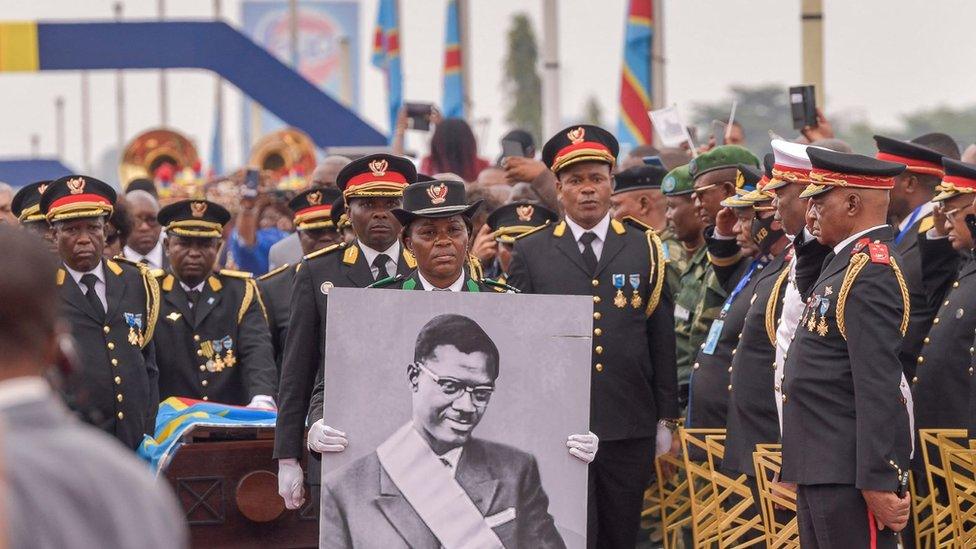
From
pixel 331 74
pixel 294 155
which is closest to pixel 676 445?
pixel 294 155

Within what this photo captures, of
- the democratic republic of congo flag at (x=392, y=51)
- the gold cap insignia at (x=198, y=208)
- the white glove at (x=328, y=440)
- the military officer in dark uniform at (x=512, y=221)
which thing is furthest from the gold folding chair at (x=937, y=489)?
the democratic republic of congo flag at (x=392, y=51)

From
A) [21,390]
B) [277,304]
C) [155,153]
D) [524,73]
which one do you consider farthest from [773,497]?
[524,73]

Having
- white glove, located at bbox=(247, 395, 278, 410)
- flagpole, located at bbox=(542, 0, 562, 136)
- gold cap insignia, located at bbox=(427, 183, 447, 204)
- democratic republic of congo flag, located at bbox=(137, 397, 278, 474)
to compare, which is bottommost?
democratic republic of congo flag, located at bbox=(137, 397, 278, 474)

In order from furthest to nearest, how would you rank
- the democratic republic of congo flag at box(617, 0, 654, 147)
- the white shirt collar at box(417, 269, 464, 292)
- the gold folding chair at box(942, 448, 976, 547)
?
the democratic republic of congo flag at box(617, 0, 654, 147) → the gold folding chair at box(942, 448, 976, 547) → the white shirt collar at box(417, 269, 464, 292)

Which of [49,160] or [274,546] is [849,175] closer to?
[274,546]

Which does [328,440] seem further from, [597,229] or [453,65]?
[453,65]

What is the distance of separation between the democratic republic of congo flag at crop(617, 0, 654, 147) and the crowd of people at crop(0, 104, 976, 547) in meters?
6.30

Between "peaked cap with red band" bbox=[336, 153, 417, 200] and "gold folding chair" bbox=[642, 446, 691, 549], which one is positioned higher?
"peaked cap with red band" bbox=[336, 153, 417, 200]

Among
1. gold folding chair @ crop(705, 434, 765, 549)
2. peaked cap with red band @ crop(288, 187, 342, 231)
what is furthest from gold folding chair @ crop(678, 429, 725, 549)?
peaked cap with red band @ crop(288, 187, 342, 231)

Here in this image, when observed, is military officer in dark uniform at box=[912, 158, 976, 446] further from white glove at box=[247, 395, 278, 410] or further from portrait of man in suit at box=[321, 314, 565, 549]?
white glove at box=[247, 395, 278, 410]

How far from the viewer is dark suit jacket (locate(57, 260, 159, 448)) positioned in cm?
830

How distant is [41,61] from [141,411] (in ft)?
54.8

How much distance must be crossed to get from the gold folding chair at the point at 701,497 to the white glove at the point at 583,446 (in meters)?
0.99

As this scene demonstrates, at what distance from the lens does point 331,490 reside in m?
6.35
